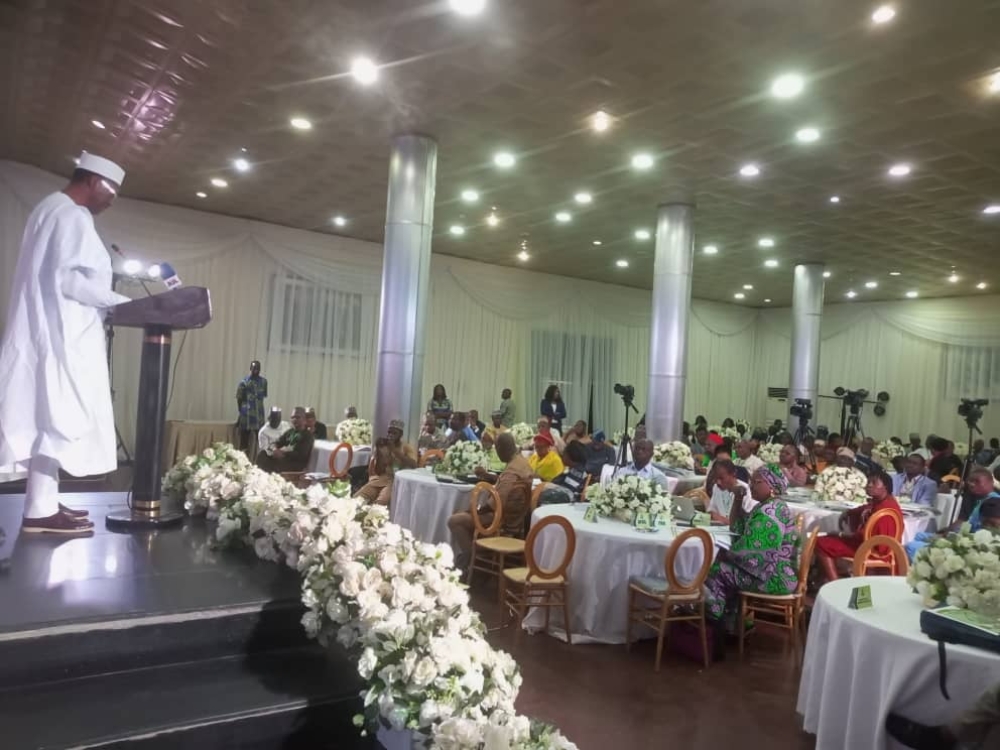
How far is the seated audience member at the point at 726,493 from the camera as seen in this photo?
4.73 metres

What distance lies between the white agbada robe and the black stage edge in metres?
0.42

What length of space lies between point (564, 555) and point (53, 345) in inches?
121

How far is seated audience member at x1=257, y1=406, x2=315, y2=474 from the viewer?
348 inches

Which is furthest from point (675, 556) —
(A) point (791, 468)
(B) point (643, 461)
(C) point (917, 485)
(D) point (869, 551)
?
(C) point (917, 485)

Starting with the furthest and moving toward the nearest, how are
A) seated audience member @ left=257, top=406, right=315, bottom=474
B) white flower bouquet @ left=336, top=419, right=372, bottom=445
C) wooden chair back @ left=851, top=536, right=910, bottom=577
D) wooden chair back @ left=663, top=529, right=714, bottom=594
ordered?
white flower bouquet @ left=336, top=419, right=372, bottom=445 < seated audience member @ left=257, top=406, right=315, bottom=474 < wooden chair back @ left=663, top=529, right=714, bottom=594 < wooden chair back @ left=851, top=536, right=910, bottom=577

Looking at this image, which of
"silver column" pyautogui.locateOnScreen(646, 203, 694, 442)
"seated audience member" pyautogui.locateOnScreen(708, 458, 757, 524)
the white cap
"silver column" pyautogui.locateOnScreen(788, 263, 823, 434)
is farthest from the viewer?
"silver column" pyautogui.locateOnScreen(788, 263, 823, 434)

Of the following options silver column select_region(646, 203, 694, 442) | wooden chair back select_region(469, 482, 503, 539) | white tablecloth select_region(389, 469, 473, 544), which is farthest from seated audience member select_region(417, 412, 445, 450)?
wooden chair back select_region(469, 482, 503, 539)

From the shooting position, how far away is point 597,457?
779cm

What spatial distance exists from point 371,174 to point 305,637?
7.53m

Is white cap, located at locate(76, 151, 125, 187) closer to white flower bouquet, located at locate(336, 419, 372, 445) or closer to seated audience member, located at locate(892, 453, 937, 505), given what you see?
white flower bouquet, located at locate(336, 419, 372, 445)

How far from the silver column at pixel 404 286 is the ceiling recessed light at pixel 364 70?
1.34 m

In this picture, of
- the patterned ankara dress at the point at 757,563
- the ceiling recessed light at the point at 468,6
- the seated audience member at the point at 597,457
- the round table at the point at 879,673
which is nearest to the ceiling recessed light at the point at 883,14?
the ceiling recessed light at the point at 468,6

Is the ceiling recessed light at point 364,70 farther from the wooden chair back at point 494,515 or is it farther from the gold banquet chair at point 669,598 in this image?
the gold banquet chair at point 669,598

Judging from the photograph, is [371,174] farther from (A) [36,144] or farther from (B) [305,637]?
(B) [305,637]
